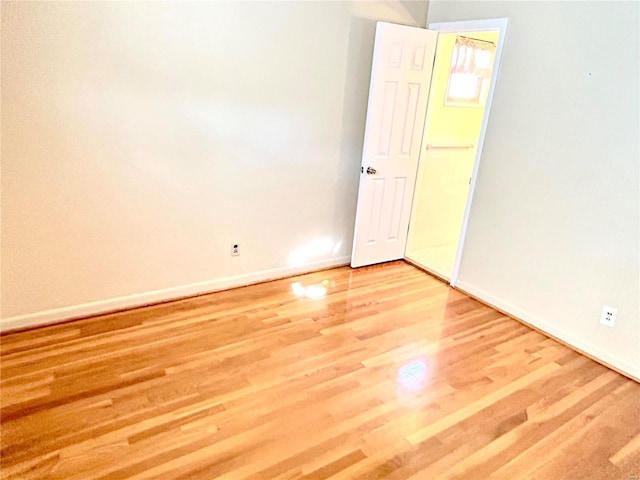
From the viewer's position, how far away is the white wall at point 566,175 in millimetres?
2582

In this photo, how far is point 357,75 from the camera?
3.46 meters

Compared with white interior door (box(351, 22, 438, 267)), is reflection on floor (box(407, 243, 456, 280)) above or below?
below

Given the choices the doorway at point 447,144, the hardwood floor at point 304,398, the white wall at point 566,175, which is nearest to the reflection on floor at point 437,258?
the doorway at point 447,144

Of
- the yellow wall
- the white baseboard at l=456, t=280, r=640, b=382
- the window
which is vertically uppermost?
the window

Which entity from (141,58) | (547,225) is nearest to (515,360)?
(547,225)

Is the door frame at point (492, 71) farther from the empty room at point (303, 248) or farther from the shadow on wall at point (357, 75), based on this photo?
the shadow on wall at point (357, 75)

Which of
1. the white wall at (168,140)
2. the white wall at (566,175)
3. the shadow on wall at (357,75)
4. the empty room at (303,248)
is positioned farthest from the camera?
the shadow on wall at (357,75)

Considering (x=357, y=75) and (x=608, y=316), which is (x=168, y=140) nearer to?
(x=357, y=75)

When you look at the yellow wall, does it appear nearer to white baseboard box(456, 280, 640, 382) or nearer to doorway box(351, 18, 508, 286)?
doorway box(351, 18, 508, 286)

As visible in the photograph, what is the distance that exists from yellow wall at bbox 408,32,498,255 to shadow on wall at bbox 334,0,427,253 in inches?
18.7

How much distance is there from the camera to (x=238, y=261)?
3.38m

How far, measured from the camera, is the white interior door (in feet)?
11.2

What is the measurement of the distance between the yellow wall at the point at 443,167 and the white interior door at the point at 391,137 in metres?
0.15

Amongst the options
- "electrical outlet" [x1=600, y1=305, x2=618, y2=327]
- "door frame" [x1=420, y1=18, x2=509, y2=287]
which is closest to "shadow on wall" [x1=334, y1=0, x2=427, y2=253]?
"door frame" [x1=420, y1=18, x2=509, y2=287]
